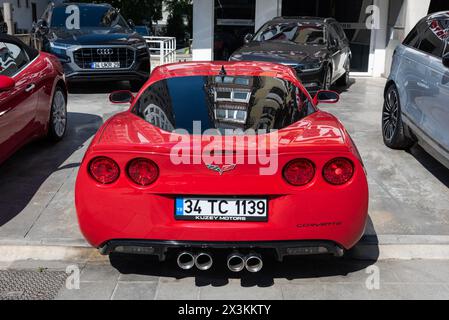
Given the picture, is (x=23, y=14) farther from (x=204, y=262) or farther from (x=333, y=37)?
(x=204, y=262)

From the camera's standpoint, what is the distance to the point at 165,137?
3.48 metres

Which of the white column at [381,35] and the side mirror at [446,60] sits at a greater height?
the side mirror at [446,60]

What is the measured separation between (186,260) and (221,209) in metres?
0.42

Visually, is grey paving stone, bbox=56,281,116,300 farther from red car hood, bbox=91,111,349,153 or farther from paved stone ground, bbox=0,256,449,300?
red car hood, bbox=91,111,349,153

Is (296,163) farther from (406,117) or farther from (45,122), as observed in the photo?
(45,122)

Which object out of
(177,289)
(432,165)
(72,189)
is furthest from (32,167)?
(432,165)

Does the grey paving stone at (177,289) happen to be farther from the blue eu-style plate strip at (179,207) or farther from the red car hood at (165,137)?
the red car hood at (165,137)

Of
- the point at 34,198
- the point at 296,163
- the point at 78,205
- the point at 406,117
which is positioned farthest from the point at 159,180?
the point at 406,117

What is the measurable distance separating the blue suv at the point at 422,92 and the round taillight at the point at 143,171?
10.3 feet

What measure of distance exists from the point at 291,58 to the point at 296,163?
259 inches

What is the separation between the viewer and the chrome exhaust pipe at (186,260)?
345 centimetres

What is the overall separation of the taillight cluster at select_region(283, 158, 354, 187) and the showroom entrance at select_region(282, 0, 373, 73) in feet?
40.1

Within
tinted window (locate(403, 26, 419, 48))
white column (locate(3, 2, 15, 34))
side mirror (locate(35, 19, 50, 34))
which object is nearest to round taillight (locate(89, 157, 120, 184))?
tinted window (locate(403, 26, 419, 48))

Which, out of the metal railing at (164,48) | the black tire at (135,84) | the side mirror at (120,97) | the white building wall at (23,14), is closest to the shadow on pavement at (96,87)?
the black tire at (135,84)
